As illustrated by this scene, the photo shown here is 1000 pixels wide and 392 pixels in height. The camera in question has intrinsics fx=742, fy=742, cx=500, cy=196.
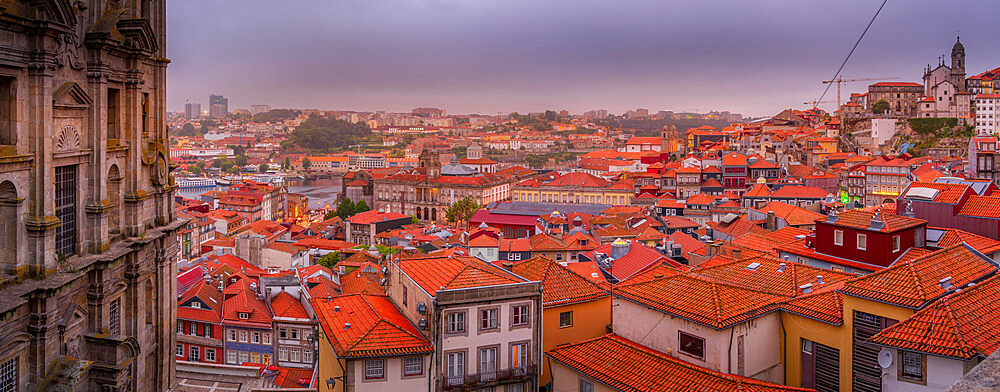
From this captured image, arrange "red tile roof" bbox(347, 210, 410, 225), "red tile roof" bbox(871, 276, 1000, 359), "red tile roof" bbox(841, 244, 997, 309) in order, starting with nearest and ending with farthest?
"red tile roof" bbox(871, 276, 1000, 359), "red tile roof" bbox(841, 244, 997, 309), "red tile roof" bbox(347, 210, 410, 225)

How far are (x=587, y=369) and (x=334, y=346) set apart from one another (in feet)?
13.5

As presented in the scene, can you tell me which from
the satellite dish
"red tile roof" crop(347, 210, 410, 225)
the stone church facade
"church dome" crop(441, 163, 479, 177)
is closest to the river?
"church dome" crop(441, 163, 479, 177)

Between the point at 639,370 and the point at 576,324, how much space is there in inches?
125

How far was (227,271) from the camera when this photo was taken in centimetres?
2791

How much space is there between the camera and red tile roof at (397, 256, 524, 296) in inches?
511

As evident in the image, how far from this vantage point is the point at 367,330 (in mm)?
12570

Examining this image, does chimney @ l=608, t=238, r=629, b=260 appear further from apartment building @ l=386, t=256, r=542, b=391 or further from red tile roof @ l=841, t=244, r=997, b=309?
red tile roof @ l=841, t=244, r=997, b=309

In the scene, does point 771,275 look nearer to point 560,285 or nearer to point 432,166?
point 560,285

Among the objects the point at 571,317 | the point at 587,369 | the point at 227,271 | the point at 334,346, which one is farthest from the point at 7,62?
the point at 227,271

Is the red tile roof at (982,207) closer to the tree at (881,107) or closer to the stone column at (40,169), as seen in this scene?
the stone column at (40,169)

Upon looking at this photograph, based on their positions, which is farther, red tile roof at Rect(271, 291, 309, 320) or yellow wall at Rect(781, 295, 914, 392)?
red tile roof at Rect(271, 291, 309, 320)

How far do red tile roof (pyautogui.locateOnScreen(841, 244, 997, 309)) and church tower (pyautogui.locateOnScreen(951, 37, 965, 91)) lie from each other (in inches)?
3016

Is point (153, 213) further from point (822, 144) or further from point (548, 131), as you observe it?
point (548, 131)

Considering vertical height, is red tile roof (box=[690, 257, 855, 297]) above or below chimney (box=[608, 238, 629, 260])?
above
